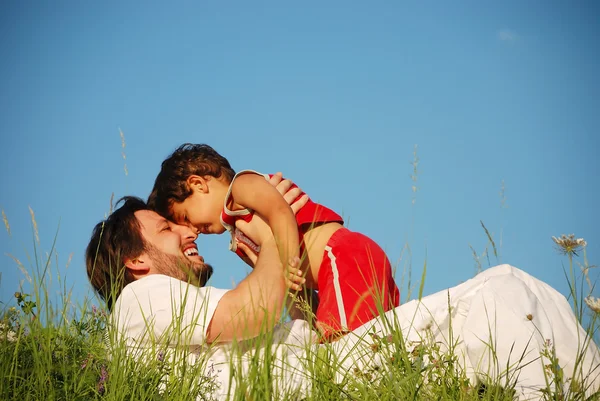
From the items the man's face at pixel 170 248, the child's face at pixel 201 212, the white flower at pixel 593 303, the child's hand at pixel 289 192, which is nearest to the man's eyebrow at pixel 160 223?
the man's face at pixel 170 248

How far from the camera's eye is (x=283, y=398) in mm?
2266

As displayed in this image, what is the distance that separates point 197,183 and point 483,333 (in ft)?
9.88

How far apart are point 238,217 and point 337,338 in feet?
5.75

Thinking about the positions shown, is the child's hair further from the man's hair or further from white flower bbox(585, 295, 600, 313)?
white flower bbox(585, 295, 600, 313)

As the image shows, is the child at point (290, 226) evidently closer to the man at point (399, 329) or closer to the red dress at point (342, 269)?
the red dress at point (342, 269)

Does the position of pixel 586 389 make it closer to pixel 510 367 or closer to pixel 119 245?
pixel 510 367

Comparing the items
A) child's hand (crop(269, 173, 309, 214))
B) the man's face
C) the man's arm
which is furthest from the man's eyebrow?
the man's arm

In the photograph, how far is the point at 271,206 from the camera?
385 centimetres

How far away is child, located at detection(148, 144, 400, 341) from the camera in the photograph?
358 cm

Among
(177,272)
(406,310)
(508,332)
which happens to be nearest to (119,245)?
(177,272)

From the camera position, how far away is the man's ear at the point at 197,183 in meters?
4.97

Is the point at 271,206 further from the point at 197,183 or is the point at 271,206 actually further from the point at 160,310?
the point at 197,183

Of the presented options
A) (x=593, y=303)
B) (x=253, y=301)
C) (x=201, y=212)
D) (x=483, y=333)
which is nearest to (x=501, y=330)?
(x=483, y=333)

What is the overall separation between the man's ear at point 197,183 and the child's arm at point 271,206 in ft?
2.19
